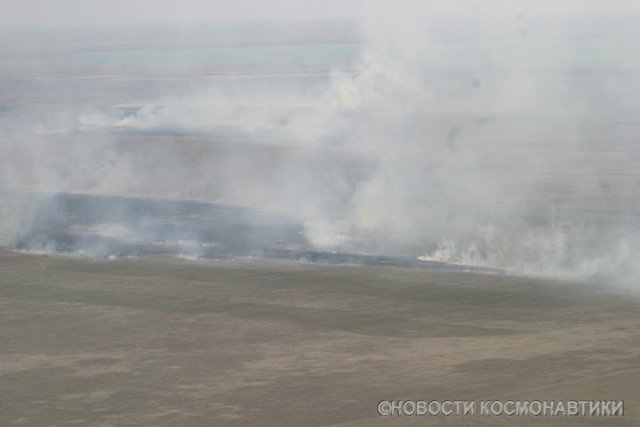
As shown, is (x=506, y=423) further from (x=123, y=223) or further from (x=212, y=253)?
(x=123, y=223)

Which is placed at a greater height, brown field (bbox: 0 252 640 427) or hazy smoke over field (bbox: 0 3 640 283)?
hazy smoke over field (bbox: 0 3 640 283)

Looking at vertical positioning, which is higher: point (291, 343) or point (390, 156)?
point (390, 156)

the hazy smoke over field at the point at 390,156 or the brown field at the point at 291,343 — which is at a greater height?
the hazy smoke over field at the point at 390,156

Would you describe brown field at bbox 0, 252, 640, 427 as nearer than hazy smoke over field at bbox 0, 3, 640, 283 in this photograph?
Yes

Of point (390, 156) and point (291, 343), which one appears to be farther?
point (390, 156)

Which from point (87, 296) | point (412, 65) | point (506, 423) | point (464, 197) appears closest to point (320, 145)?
point (412, 65)
